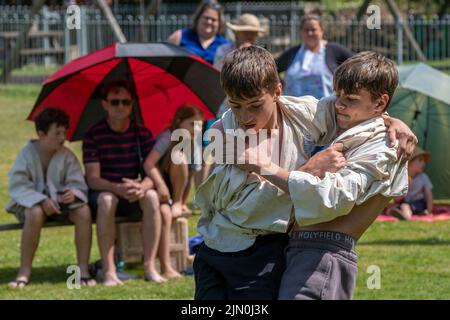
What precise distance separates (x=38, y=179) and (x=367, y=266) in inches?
103

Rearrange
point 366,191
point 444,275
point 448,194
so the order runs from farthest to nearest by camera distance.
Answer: point 448,194 → point 444,275 → point 366,191

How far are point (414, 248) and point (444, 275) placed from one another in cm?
120

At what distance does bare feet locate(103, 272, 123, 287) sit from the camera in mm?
7859

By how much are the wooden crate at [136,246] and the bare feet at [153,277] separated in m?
0.31

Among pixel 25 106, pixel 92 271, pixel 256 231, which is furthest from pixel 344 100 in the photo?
pixel 25 106

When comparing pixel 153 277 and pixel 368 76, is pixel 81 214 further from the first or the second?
→ pixel 368 76

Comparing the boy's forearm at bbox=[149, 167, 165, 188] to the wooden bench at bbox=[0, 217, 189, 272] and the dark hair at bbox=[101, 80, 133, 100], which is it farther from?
the dark hair at bbox=[101, 80, 133, 100]

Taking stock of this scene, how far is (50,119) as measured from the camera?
7.95 m

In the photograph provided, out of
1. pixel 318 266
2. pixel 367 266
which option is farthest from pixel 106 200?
pixel 318 266

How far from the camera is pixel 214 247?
3.92 metres

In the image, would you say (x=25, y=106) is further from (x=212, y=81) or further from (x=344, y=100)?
(x=344, y=100)

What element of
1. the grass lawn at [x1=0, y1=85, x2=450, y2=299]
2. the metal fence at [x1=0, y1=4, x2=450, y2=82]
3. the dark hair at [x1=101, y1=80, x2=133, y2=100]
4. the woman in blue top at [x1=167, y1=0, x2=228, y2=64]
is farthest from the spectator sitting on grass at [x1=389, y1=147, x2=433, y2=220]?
the metal fence at [x1=0, y1=4, x2=450, y2=82]

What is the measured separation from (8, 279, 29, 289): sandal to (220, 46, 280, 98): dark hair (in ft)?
14.5

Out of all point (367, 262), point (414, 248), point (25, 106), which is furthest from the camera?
point (25, 106)
